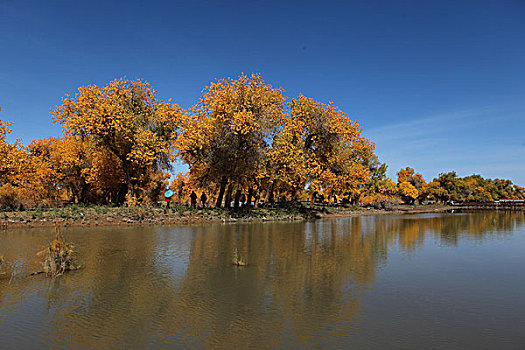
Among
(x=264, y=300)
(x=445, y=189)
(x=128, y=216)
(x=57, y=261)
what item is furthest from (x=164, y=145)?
(x=445, y=189)

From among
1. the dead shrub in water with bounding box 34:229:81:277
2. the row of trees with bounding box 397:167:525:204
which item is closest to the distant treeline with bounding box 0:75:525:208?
the dead shrub in water with bounding box 34:229:81:277

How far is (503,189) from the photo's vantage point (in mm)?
125125

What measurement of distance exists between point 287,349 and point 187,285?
532 cm

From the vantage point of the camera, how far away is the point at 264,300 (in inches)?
394

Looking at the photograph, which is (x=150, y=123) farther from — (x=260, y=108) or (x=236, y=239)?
(x=236, y=239)

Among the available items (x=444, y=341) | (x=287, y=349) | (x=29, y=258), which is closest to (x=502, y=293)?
(x=444, y=341)

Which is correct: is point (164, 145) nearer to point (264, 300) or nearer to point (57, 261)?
point (57, 261)

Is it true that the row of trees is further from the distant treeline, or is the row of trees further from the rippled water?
the rippled water

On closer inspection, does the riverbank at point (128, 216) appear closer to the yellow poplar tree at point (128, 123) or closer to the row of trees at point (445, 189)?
the yellow poplar tree at point (128, 123)

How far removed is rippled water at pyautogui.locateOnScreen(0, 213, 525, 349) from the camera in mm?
7512

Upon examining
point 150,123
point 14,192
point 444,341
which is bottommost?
point 444,341

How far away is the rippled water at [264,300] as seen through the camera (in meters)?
7.51

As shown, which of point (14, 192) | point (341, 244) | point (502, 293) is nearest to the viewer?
point (502, 293)

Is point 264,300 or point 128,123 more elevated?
point 128,123
